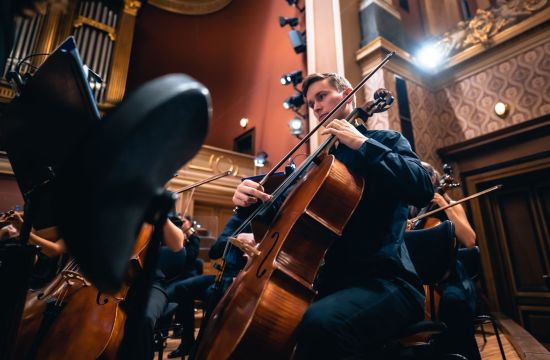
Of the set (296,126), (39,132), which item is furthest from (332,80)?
(296,126)

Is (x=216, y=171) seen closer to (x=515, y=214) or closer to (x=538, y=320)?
(x=515, y=214)

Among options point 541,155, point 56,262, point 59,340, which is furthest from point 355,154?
point 541,155

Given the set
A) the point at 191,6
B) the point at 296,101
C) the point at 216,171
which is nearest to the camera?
the point at 296,101

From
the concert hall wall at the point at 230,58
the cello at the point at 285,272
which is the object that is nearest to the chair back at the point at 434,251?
the cello at the point at 285,272

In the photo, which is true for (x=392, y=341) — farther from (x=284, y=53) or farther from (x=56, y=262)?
(x=284, y=53)

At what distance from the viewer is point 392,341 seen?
1003mm

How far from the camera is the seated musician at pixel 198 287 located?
85.4 inches

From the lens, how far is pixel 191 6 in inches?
328

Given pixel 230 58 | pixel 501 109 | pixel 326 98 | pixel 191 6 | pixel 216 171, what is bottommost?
pixel 326 98

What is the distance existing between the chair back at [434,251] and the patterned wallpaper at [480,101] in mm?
2966

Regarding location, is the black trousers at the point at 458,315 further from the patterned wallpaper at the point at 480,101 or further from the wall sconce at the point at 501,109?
the wall sconce at the point at 501,109

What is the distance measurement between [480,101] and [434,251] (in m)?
3.51

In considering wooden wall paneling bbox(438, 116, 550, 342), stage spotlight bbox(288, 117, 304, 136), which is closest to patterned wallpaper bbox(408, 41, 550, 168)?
wooden wall paneling bbox(438, 116, 550, 342)

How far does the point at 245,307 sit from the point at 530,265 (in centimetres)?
405
